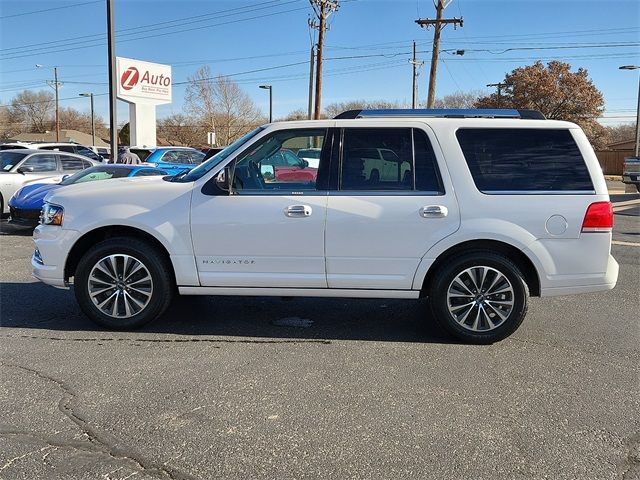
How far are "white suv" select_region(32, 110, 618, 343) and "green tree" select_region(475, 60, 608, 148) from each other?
Answer: 48.6 metres

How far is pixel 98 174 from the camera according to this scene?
35.6 ft

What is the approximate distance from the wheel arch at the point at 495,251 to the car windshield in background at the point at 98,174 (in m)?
7.79

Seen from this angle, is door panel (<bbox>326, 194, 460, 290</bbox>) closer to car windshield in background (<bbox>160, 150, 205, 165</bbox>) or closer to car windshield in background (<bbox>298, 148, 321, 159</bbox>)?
car windshield in background (<bbox>298, 148, 321, 159</bbox>)

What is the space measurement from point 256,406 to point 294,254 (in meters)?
1.53

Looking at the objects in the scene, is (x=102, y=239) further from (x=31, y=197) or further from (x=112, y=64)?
(x=112, y=64)

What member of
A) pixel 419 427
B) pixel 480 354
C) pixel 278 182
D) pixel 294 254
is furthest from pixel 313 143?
pixel 419 427

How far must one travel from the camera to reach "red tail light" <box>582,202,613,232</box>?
4.59 metres

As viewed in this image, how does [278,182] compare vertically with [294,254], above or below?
above

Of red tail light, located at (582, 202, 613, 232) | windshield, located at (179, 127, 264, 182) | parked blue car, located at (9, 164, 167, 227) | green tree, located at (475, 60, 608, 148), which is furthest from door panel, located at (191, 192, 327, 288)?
green tree, located at (475, 60, 608, 148)

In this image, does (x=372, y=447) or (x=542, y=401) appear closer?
(x=372, y=447)

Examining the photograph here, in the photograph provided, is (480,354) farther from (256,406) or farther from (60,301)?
(60,301)

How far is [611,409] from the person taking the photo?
3.61m

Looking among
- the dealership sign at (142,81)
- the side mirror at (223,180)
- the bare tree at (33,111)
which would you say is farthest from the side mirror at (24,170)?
the bare tree at (33,111)

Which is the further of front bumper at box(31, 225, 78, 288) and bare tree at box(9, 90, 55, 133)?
bare tree at box(9, 90, 55, 133)
